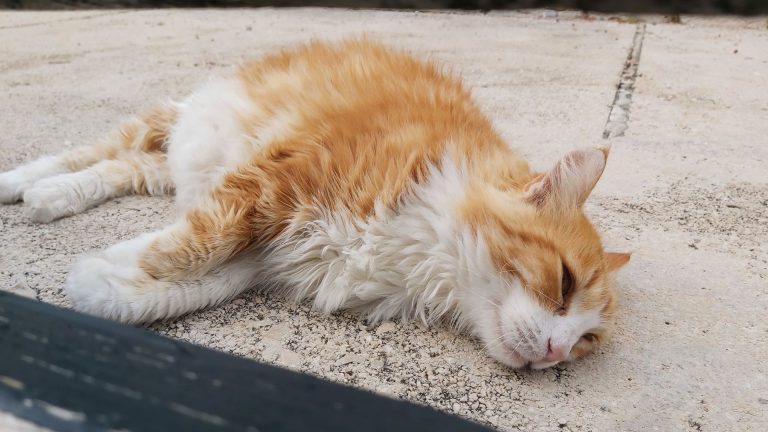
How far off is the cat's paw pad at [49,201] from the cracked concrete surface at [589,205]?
0.14 ft

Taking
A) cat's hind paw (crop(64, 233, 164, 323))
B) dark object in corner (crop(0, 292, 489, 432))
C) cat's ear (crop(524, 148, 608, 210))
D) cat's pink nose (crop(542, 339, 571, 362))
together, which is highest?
dark object in corner (crop(0, 292, 489, 432))

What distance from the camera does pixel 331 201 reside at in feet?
5.76

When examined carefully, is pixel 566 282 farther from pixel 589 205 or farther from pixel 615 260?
pixel 589 205

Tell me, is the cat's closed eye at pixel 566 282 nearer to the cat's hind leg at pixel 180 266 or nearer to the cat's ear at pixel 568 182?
the cat's ear at pixel 568 182

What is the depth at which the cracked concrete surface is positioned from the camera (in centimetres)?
150

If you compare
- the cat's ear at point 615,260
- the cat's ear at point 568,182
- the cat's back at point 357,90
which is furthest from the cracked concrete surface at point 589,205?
the cat's back at point 357,90

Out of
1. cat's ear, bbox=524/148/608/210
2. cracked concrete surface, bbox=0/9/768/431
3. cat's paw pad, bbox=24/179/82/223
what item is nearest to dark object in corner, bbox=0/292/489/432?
cracked concrete surface, bbox=0/9/768/431

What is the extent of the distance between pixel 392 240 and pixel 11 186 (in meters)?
1.60

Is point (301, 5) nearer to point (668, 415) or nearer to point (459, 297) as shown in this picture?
point (459, 297)

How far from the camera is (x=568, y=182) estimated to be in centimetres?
175

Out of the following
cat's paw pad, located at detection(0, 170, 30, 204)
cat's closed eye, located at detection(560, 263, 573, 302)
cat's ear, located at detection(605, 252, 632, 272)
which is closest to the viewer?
cat's closed eye, located at detection(560, 263, 573, 302)

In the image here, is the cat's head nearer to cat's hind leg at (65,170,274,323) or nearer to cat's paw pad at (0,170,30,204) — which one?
cat's hind leg at (65,170,274,323)

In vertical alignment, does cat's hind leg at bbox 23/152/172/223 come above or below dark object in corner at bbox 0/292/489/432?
below

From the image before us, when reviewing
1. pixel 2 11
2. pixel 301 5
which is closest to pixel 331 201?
pixel 301 5
